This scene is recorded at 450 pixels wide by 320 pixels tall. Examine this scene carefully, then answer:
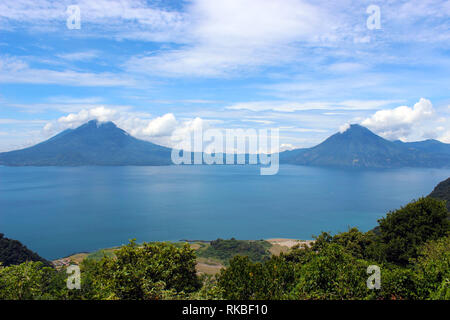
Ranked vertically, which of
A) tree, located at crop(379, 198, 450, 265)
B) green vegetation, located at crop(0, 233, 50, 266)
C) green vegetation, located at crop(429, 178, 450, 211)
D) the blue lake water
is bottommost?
the blue lake water

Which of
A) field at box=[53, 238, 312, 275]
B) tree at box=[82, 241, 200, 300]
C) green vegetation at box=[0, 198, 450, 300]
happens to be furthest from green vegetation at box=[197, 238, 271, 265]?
green vegetation at box=[0, 198, 450, 300]

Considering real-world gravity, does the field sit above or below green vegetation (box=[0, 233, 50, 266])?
below

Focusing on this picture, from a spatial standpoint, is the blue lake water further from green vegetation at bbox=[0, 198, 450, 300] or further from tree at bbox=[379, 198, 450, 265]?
green vegetation at bbox=[0, 198, 450, 300]

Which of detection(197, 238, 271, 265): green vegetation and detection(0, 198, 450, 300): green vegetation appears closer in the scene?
detection(0, 198, 450, 300): green vegetation

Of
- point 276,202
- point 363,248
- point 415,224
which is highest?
point 415,224

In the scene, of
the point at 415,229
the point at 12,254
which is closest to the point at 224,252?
the point at 12,254

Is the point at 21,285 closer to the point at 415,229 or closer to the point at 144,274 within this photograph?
the point at 144,274

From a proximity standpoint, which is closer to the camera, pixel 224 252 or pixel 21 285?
pixel 21 285

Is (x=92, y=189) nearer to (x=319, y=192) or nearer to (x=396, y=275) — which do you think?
(x=319, y=192)

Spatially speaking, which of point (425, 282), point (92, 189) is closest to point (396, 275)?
point (425, 282)
